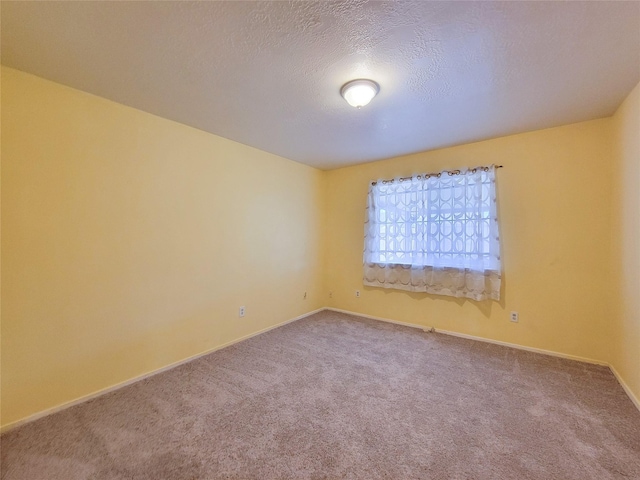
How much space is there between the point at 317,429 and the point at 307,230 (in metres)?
2.77

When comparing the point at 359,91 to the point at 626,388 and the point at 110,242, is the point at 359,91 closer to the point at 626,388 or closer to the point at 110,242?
the point at 110,242

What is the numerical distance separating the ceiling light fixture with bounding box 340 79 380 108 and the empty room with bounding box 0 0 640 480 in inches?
1.2

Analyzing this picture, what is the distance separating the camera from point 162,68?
173 cm

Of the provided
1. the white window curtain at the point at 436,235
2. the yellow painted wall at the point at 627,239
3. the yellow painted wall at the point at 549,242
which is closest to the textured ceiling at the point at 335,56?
the yellow painted wall at the point at 627,239

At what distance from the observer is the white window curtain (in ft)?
9.67

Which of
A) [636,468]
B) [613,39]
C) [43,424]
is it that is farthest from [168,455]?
[613,39]

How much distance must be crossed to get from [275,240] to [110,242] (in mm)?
1802

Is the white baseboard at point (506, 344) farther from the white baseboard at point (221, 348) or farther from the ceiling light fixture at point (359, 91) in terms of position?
the ceiling light fixture at point (359, 91)

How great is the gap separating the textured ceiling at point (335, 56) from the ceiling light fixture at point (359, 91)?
6cm

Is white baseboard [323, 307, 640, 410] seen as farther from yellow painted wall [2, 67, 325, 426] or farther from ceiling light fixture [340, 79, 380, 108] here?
ceiling light fixture [340, 79, 380, 108]

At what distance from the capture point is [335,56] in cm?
161

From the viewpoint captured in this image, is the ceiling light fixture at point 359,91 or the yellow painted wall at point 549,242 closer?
the ceiling light fixture at point 359,91

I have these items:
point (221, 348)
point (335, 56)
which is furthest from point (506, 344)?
point (335, 56)

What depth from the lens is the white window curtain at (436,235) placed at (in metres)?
2.95
